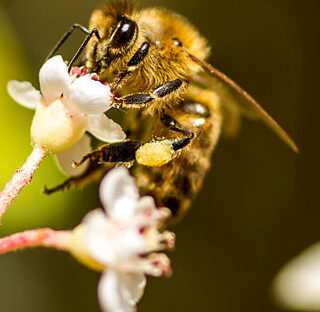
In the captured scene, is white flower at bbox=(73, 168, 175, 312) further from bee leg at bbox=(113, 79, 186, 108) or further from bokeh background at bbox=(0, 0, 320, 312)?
bokeh background at bbox=(0, 0, 320, 312)

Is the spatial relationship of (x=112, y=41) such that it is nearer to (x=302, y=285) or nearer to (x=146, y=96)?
(x=146, y=96)

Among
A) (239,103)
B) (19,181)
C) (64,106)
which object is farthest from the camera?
(239,103)

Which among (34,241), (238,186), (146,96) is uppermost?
(238,186)

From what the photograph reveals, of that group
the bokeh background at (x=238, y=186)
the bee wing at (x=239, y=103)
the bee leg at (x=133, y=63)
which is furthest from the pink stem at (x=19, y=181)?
the bokeh background at (x=238, y=186)

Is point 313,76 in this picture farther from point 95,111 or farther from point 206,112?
point 95,111

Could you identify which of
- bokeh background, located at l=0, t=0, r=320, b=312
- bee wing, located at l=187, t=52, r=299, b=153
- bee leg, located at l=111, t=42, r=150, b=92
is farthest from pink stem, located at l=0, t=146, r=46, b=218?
bokeh background, located at l=0, t=0, r=320, b=312

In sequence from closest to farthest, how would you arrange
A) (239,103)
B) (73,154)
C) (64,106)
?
(64,106)
(73,154)
(239,103)

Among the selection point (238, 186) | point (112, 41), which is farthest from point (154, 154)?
point (238, 186)
